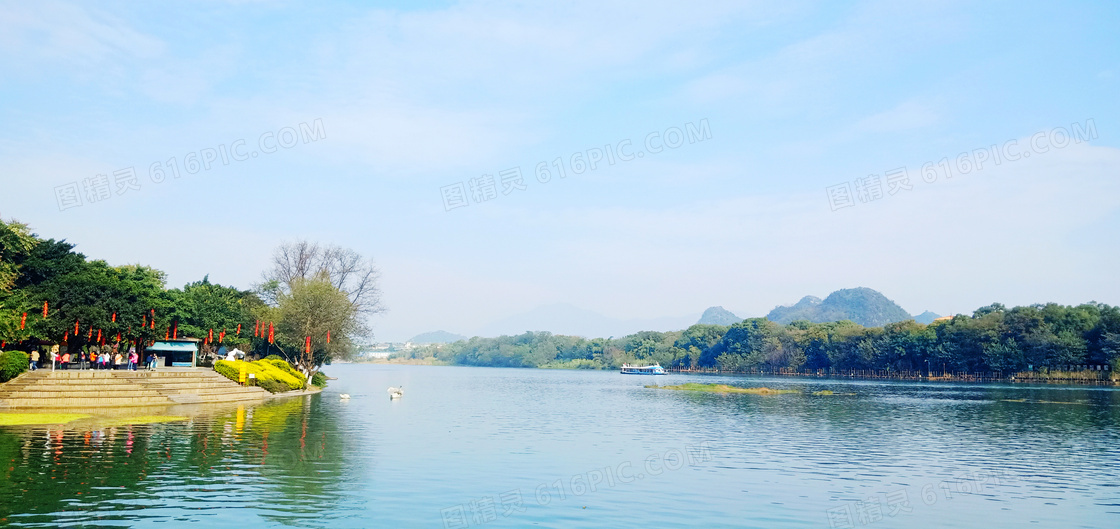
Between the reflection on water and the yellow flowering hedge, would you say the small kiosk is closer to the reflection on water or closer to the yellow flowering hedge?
the yellow flowering hedge

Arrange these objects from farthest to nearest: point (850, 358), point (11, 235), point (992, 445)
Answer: point (850, 358) → point (11, 235) → point (992, 445)

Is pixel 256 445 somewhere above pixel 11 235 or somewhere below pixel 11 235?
below

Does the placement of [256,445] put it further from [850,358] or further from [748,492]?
[850,358]

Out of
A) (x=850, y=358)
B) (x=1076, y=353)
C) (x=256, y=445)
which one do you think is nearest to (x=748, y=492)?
(x=256, y=445)

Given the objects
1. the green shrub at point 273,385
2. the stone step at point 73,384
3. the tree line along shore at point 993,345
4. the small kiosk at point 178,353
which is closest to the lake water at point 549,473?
the stone step at point 73,384

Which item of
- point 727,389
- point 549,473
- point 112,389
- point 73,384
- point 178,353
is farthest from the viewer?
point 727,389

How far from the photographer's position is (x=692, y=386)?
109500 millimetres

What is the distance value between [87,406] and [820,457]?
4219 cm

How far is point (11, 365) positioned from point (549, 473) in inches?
1446

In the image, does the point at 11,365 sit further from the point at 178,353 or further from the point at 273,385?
the point at 273,385

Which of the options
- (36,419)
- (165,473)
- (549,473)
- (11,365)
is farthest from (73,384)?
(549,473)

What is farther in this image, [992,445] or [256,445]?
[992,445]

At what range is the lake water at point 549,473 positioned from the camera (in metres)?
21.6

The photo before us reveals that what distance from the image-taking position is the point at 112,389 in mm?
49375
